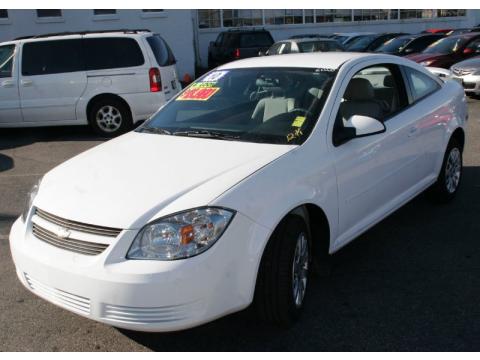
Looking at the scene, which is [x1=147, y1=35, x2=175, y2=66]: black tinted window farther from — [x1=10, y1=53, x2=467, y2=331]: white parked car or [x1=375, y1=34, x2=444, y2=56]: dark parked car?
[x1=375, y1=34, x2=444, y2=56]: dark parked car

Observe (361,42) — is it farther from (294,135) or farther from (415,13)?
(294,135)

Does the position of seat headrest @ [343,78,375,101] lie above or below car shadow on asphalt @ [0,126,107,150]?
above

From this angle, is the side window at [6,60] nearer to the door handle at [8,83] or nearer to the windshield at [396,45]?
the door handle at [8,83]

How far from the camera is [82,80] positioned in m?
9.68

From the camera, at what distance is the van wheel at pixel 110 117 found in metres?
9.77

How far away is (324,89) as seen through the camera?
3.79 meters

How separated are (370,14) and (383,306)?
27.6 metres

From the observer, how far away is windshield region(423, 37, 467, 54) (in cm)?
1438

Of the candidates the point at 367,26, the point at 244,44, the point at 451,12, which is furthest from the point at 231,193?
the point at 451,12

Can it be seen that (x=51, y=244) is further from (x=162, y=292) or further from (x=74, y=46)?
(x=74, y=46)

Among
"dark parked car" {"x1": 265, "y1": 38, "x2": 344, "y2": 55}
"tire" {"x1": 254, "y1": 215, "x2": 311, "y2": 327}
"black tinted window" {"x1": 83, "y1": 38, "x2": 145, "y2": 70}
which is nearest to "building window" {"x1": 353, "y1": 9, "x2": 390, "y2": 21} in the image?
"dark parked car" {"x1": 265, "y1": 38, "x2": 344, "y2": 55}

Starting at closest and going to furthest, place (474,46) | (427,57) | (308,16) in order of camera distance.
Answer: (427,57) < (474,46) < (308,16)

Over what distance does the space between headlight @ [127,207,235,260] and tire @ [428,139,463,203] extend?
310 cm

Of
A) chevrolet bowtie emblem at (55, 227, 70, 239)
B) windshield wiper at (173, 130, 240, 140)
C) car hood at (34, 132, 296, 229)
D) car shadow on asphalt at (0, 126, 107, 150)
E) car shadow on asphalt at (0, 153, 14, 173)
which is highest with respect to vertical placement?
windshield wiper at (173, 130, 240, 140)
